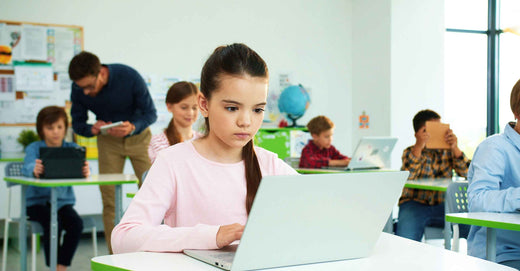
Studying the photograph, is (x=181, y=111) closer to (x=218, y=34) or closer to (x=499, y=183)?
(x=499, y=183)

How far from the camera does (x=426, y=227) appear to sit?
Result: 335 cm

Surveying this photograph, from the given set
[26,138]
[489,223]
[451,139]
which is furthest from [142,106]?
[489,223]

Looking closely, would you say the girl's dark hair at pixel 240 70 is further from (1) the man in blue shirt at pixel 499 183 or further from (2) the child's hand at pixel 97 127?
(2) the child's hand at pixel 97 127

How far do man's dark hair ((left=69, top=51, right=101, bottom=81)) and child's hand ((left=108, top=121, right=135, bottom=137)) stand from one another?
15.0 inches

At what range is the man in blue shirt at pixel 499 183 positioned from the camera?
1848mm

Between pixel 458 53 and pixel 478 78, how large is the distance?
38 centimetres

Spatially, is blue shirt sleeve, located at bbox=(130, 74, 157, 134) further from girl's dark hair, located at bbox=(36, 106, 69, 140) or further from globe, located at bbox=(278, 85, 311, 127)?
globe, located at bbox=(278, 85, 311, 127)

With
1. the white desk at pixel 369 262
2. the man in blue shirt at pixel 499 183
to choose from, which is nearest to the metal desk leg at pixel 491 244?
the man in blue shirt at pixel 499 183

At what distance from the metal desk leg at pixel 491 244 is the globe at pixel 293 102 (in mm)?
4477

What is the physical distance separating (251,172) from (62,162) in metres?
2.34

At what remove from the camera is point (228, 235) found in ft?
3.38

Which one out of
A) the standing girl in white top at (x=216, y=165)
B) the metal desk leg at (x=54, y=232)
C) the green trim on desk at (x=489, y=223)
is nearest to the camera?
the standing girl in white top at (x=216, y=165)

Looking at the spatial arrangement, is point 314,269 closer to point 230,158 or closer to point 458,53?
point 230,158

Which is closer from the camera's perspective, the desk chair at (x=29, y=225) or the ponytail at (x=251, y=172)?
the ponytail at (x=251, y=172)
